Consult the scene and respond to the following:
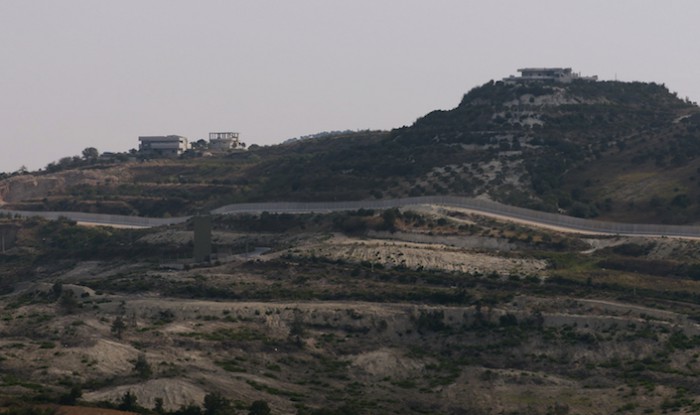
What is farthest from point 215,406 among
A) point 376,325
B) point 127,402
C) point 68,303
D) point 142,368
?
point 68,303

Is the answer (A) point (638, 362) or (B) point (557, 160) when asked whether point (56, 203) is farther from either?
(A) point (638, 362)

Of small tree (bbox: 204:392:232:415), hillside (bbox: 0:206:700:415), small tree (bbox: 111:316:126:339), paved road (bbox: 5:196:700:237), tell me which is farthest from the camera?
paved road (bbox: 5:196:700:237)

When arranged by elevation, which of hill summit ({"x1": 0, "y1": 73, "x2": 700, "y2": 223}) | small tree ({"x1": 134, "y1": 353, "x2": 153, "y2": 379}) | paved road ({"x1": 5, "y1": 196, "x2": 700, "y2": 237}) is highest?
hill summit ({"x1": 0, "y1": 73, "x2": 700, "y2": 223})

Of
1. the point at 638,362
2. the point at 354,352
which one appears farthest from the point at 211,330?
the point at 638,362

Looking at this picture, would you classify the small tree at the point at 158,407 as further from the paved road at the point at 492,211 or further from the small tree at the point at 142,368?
the paved road at the point at 492,211

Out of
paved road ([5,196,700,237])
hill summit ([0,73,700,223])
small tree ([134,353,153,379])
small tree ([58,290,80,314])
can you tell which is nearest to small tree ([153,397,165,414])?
small tree ([134,353,153,379])

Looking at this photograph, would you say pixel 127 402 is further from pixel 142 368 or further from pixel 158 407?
pixel 142 368

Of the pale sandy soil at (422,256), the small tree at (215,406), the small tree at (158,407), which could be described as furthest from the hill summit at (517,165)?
the small tree at (158,407)

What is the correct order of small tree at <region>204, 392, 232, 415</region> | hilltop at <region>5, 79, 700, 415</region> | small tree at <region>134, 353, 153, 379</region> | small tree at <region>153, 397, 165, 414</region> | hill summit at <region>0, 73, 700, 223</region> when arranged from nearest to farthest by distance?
small tree at <region>204, 392, 232, 415</region>, small tree at <region>153, 397, 165, 414</region>, small tree at <region>134, 353, 153, 379</region>, hilltop at <region>5, 79, 700, 415</region>, hill summit at <region>0, 73, 700, 223</region>

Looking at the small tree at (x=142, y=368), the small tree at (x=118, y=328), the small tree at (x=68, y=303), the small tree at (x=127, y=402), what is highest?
the small tree at (x=68, y=303)

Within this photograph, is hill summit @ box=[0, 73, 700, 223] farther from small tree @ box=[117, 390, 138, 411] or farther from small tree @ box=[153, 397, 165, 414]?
small tree @ box=[117, 390, 138, 411]
